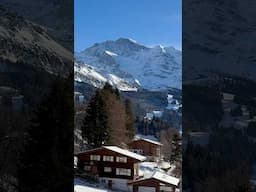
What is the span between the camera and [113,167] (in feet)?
50.7

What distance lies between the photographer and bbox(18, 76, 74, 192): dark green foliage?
7801mm

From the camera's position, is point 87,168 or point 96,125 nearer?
point 87,168

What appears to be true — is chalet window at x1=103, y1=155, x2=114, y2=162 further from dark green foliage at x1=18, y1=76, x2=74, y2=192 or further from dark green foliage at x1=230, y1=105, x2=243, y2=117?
dark green foliage at x1=230, y1=105, x2=243, y2=117

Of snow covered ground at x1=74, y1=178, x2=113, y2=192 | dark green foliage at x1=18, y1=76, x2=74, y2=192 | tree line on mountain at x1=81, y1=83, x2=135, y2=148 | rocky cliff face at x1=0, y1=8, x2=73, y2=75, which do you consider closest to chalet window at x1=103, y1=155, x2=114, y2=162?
snow covered ground at x1=74, y1=178, x2=113, y2=192

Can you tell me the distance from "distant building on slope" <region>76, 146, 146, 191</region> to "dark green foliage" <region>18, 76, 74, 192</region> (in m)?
7.25

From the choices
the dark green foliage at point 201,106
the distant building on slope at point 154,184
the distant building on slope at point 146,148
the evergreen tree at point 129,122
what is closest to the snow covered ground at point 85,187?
the distant building on slope at point 154,184

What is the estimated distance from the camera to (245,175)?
7273 millimetres

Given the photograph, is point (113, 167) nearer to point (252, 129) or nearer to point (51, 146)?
point (51, 146)

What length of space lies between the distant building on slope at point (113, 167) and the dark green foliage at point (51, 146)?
7.25 meters

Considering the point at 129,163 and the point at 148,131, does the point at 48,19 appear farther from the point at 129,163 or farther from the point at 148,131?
the point at 148,131

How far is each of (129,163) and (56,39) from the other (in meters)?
8.09

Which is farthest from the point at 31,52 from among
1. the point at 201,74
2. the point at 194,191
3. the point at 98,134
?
the point at 98,134

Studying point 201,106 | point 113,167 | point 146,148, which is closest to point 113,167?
point 113,167

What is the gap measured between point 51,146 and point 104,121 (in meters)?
8.87
